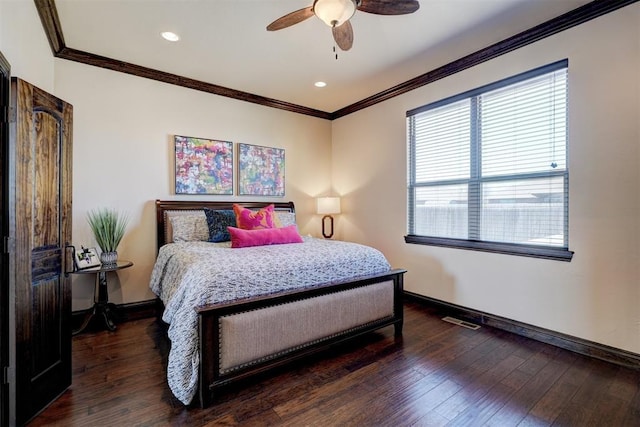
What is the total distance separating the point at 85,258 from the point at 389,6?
3345 millimetres

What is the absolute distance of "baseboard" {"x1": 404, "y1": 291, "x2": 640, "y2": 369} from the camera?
2.28 meters

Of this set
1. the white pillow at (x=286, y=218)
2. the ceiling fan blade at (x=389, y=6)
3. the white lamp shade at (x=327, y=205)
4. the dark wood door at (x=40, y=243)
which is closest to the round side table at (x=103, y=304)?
the dark wood door at (x=40, y=243)

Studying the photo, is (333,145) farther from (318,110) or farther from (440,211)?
(440,211)

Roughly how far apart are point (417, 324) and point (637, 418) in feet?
5.30

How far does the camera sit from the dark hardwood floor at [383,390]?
1715mm

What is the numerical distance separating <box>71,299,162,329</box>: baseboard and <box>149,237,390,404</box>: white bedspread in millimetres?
560

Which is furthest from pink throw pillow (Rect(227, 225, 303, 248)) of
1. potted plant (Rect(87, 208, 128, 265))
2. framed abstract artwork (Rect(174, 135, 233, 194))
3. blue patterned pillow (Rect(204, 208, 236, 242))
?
potted plant (Rect(87, 208, 128, 265))

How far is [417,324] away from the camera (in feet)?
10.2

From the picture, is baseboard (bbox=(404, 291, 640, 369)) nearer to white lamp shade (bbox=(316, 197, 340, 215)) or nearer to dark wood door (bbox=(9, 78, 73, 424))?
white lamp shade (bbox=(316, 197, 340, 215))

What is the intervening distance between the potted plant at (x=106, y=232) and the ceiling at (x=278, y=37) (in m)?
1.67

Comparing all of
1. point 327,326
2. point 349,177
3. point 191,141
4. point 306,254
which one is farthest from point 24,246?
point 349,177

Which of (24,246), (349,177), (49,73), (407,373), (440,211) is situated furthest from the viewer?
(349,177)

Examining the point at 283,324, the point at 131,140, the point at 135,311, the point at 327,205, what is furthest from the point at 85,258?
the point at 327,205

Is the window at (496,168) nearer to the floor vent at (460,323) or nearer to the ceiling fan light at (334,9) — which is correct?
the floor vent at (460,323)
